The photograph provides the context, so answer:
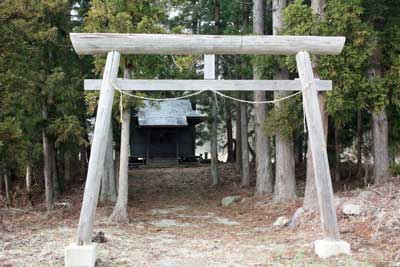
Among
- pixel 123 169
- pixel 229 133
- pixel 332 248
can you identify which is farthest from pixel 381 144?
pixel 229 133

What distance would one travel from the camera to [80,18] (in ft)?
52.3

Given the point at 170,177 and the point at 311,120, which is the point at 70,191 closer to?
the point at 170,177

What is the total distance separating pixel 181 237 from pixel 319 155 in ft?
12.9

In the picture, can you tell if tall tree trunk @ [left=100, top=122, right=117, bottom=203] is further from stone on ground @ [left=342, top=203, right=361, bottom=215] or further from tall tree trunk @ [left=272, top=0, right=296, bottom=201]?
stone on ground @ [left=342, top=203, right=361, bottom=215]

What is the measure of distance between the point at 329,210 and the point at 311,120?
1434 millimetres

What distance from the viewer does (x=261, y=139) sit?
14398mm

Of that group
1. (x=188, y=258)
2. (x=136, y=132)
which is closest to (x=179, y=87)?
(x=188, y=258)

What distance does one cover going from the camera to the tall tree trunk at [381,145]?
10.8 metres

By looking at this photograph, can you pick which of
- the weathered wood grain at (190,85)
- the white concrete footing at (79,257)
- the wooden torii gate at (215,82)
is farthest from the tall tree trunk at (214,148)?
the white concrete footing at (79,257)

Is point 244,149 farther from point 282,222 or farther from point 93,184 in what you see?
point 93,184

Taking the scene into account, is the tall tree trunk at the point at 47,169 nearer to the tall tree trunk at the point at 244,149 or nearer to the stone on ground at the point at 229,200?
the stone on ground at the point at 229,200

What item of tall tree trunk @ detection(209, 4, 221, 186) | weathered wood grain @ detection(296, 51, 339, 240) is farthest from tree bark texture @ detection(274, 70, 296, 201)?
weathered wood grain @ detection(296, 51, 339, 240)

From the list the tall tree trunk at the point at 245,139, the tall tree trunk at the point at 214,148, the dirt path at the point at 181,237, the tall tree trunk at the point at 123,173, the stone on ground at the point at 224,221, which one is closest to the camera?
the dirt path at the point at 181,237

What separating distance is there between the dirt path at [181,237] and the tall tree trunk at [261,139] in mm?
663
